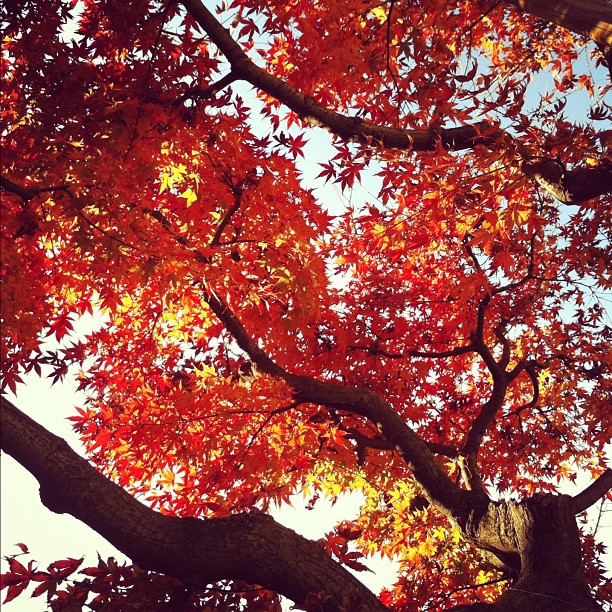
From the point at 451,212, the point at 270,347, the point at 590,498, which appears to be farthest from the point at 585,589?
the point at 270,347

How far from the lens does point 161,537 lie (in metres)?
3.48

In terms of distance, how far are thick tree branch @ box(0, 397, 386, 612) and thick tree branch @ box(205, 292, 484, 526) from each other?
1603 millimetres

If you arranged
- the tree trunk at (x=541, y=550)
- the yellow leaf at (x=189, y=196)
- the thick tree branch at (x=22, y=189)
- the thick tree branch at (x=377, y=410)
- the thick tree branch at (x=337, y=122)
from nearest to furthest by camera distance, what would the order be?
the thick tree branch at (x=22, y=189)
the tree trunk at (x=541, y=550)
the thick tree branch at (x=337, y=122)
the thick tree branch at (x=377, y=410)
the yellow leaf at (x=189, y=196)

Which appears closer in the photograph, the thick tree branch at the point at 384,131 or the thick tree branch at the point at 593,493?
the thick tree branch at the point at 384,131

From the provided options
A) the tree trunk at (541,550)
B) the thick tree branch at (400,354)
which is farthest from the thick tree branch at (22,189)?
the thick tree branch at (400,354)

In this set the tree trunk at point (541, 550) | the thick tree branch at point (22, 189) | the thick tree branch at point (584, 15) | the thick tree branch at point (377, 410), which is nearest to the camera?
the thick tree branch at point (584, 15)

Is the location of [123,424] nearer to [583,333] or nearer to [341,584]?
[341,584]

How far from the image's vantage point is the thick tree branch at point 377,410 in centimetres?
501

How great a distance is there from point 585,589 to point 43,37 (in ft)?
18.9

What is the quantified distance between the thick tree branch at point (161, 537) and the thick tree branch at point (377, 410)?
63.1 inches

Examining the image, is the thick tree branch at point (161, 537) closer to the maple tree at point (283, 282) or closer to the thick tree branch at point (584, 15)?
the maple tree at point (283, 282)

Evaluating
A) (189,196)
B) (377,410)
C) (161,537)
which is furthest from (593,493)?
(189,196)

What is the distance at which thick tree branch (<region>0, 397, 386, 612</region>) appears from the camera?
345 cm

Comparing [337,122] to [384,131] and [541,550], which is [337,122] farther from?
[541,550]
